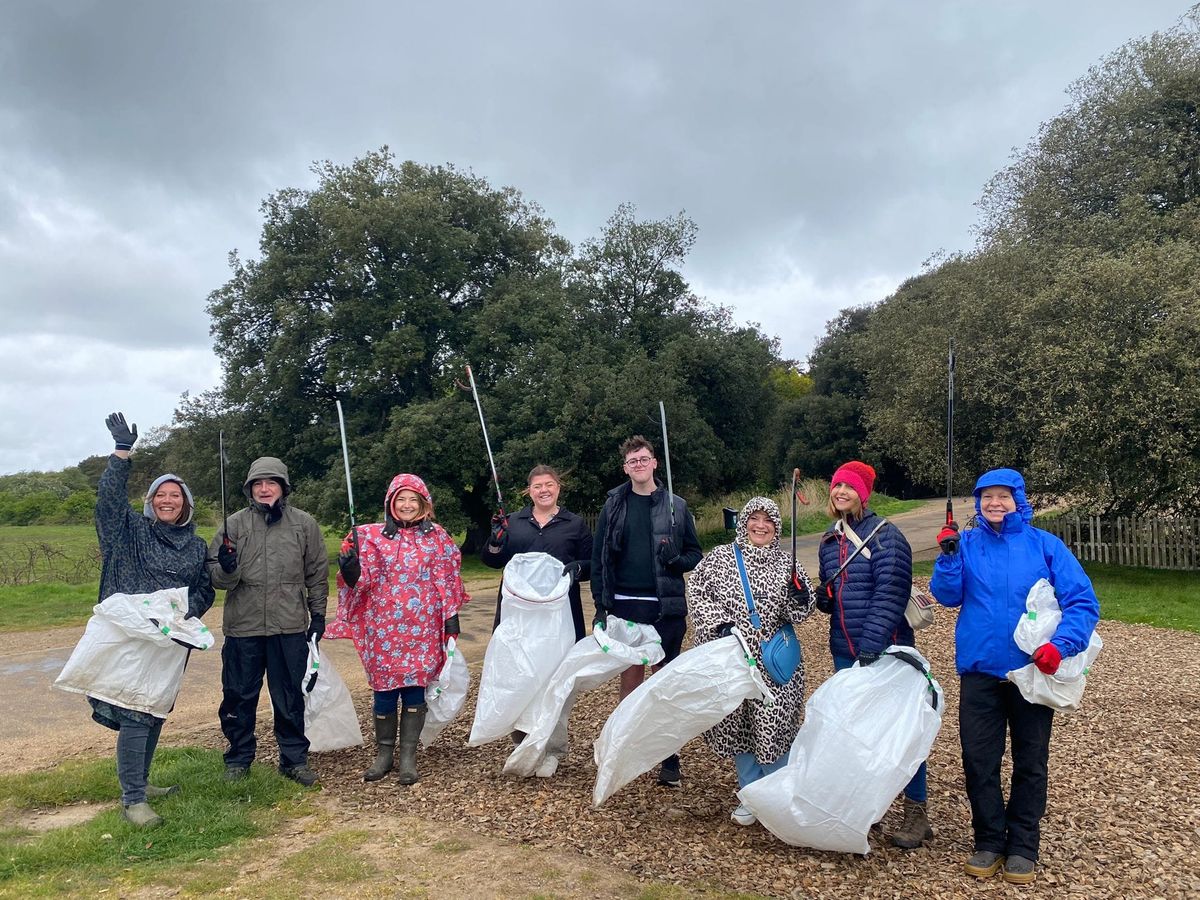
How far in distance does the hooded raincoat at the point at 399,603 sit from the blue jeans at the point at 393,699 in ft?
0.18

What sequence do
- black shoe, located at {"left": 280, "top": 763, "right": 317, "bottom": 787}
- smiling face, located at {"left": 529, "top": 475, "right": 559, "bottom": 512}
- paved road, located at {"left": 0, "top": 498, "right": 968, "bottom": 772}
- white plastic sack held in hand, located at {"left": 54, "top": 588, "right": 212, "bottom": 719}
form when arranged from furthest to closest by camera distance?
1. paved road, located at {"left": 0, "top": 498, "right": 968, "bottom": 772}
2. smiling face, located at {"left": 529, "top": 475, "right": 559, "bottom": 512}
3. black shoe, located at {"left": 280, "top": 763, "right": 317, "bottom": 787}
4. white plastic sack held in hand, located at {"left": 54, "top": 588, "right": 212, "bottom": 719}

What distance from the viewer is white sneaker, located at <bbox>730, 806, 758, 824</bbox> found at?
3930 mm

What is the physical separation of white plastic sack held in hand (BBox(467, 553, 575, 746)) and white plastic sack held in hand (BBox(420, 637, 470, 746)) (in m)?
0.25

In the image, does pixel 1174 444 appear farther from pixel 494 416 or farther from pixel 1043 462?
pixel 494 416

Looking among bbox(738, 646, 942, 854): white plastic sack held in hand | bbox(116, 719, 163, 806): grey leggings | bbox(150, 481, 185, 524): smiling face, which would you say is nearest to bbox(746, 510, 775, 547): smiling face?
bbox(738, 646, 942, 854): white plastic sack held in hand

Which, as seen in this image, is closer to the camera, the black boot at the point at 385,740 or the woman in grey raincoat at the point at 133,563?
the woman in grey raincoat at the point at 133,563

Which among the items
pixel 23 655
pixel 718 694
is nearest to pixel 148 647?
pixel 718 694

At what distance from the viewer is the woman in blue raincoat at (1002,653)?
3432 mm

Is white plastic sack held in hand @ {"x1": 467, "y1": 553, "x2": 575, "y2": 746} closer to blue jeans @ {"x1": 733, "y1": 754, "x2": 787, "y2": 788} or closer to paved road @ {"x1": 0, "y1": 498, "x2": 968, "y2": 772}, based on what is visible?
blue jeans @ {"x1": 733, "y1": 754, "x2": 787, "y2": 788}

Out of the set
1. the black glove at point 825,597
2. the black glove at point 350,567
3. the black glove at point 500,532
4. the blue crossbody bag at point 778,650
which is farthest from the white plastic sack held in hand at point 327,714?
the black glove at point 825,597

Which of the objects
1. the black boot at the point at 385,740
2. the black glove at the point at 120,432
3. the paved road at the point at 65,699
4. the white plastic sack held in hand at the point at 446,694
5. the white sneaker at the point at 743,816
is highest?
the black glove at the point at 120,432

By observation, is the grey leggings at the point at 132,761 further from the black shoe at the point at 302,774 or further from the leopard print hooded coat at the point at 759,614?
the leopard print hooded coat at the point at 759,614

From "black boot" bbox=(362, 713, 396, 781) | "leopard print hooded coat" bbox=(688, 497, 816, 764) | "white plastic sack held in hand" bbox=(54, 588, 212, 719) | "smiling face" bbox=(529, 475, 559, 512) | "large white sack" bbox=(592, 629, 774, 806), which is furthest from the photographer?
"smiling face" bbox=(529, 475, 559, 512)

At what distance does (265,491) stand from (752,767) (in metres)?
2.98
